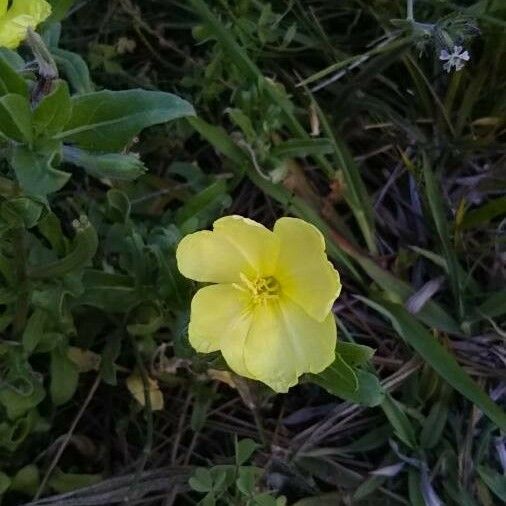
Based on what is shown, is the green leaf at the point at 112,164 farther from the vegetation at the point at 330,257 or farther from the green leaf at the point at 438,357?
the green leaf at the point at 438,357

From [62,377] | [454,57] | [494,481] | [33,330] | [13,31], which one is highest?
[13,31]

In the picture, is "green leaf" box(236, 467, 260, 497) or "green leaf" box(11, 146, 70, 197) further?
"green leaf" box(236, 467, 260, 497)

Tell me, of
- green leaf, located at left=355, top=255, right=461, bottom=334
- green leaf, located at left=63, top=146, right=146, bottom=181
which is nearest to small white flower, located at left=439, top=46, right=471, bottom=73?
green leaf, located at left=355, top=255, right=461, bottom=334

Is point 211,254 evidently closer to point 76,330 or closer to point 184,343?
point 184,343

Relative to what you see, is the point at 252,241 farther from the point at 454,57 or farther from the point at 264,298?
the point at 454,57

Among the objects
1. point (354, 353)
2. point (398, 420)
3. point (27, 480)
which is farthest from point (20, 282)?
point (398, 420)

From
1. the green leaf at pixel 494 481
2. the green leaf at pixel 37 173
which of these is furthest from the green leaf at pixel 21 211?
the green leaf at pixel 494 481

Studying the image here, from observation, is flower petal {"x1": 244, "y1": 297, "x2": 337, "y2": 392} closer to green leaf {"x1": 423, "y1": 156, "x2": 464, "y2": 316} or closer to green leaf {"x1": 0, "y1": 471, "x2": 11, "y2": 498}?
green leaf {"x1": 423, "y1": 156, "x2": 464, "y2": 316}
